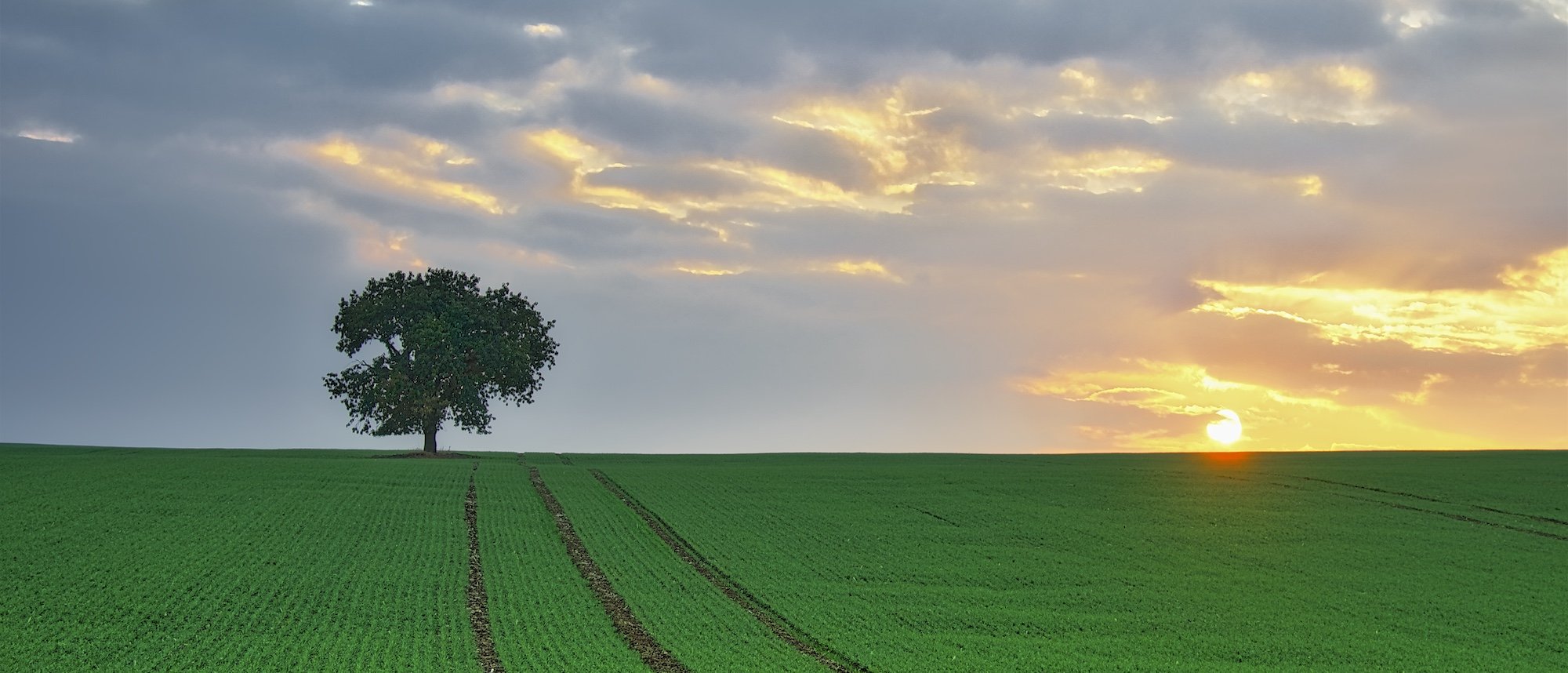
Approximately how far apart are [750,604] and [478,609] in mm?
8260

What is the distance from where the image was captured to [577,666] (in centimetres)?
2803

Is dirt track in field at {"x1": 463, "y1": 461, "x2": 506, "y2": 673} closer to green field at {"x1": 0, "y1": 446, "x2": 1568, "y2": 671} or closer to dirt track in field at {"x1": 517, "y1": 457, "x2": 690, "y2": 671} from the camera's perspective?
green field at {"x1": 0, "y1": 446, "x2": 1568, "y2": 671}

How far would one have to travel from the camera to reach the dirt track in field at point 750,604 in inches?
1178

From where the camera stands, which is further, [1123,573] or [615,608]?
[1123,573]

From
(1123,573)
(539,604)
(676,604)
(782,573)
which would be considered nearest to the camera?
(539,604)

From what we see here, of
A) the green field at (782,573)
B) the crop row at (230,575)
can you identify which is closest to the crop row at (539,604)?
the green field at (782,573)

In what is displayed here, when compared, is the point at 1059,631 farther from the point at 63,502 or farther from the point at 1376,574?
the point at 63,502

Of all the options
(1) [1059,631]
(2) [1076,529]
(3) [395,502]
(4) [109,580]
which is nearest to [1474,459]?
(2) [1076,529]

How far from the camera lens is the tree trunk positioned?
95875 millimetres

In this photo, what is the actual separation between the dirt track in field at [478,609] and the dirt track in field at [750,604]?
7508 millimetres

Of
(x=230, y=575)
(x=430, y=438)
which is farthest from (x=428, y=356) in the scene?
(x=230, y=575)

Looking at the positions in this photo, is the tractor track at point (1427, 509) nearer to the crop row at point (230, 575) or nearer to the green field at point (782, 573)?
the green field at point (782, 573)

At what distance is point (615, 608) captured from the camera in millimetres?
35312

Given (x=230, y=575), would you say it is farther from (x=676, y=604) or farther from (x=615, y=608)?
(x=676, y=604)
